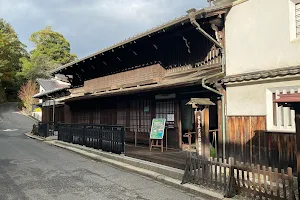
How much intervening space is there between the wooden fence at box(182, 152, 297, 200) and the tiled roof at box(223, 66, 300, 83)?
2422mm

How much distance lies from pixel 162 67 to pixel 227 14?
165 inches

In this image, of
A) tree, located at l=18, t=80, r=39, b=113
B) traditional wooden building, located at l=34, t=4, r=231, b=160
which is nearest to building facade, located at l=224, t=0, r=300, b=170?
traditional wooden building, located at l=34, t=4, r=231, b=160

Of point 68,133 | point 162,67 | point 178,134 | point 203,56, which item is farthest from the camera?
point 68,133

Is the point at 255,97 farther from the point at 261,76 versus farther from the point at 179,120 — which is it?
the point at 179,120

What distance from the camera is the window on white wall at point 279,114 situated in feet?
22.1

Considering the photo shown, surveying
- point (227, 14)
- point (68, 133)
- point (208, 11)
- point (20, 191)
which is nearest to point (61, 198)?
point (20, 191)

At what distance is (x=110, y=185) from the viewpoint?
6906 mm

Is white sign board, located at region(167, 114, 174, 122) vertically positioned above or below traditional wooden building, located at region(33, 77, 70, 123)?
below

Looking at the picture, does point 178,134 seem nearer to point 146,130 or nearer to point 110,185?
point 146,130

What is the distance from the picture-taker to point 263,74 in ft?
22.8

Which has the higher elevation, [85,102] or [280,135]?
[85,102]

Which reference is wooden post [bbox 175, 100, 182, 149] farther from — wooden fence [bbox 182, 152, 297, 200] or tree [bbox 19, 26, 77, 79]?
tree [bbox 19, 26, 77, 79]

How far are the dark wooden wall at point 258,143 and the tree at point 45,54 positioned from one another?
1859 inches

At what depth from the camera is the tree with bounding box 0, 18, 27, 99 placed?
159 feet
